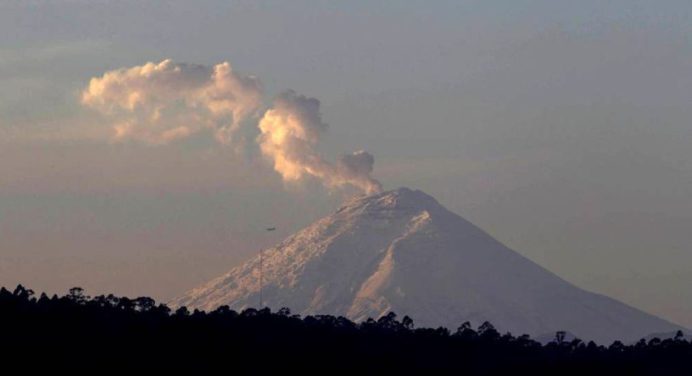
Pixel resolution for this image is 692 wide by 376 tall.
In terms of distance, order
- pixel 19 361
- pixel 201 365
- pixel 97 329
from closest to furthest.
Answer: pixel 19 361 → pixel 201 365 → pixel 97 329

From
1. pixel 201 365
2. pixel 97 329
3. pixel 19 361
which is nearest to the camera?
pixel 19 361

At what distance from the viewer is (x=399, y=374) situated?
637 ft

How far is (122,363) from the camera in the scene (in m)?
166

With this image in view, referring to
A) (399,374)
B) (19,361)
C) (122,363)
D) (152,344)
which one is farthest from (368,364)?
(19,361)

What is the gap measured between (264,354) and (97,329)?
52.5 ft

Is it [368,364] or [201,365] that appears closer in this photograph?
[201,365]

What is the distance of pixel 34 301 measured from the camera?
19638 cm

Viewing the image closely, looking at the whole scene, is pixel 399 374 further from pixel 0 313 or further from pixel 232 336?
pixel 0 313

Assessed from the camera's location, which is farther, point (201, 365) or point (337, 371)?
point (337, 371)

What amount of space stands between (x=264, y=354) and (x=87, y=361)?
28.4 metres

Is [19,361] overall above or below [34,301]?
below

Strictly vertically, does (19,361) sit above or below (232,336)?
below

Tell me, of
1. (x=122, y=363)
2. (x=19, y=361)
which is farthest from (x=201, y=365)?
(x=19, y=361)

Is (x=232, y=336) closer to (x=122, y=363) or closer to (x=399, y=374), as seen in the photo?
(x=399, y=374)
